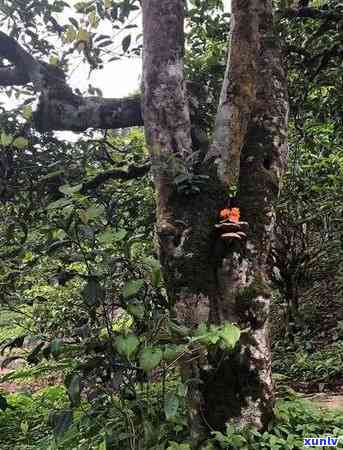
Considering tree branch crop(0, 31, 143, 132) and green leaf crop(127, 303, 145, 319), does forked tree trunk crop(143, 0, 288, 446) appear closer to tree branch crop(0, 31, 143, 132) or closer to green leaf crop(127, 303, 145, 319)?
green leaf crop(127, 303, 145, 319)

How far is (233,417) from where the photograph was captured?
225 cm

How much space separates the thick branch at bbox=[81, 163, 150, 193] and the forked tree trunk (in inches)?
27.6

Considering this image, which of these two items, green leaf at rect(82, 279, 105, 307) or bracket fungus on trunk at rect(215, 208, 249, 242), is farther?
bracket fungus on trunk at rect(215, 208, 249, 242)

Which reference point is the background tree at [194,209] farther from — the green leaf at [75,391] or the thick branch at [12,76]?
the thick branch at [12,76]

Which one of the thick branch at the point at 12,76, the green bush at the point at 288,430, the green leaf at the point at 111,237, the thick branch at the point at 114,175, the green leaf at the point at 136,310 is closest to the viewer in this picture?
the green leaf at the point at 111,237

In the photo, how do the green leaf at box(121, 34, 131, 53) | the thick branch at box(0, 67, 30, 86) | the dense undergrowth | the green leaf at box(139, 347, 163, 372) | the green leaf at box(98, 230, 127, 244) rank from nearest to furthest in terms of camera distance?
the green leaf at box(139, 347, 163, 372), the green leaf at box(98, 230, 127, 244), the dense undergrowth, the green leaf at box(121, 34, 131, 53), the thick branch at box(0, 67, 30, 86)

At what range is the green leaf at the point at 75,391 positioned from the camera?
1.64 m

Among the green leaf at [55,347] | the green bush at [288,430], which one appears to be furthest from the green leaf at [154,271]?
the green bush at [288,430]

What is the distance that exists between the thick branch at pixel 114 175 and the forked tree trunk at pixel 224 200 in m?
0.70

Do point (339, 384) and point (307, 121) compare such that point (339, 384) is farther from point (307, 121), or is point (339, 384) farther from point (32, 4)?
point (32, 4)

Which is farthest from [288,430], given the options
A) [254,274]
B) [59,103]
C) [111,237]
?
[59,103]

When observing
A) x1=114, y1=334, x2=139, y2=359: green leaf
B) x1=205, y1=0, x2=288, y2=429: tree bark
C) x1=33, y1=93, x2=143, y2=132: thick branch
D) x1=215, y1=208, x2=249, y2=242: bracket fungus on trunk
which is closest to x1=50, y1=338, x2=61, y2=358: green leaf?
x1=114, y1=334, x2=139, y2=359: green leaf

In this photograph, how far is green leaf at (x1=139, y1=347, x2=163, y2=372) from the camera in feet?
5.15

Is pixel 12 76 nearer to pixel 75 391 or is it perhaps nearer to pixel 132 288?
pixel 132 288
